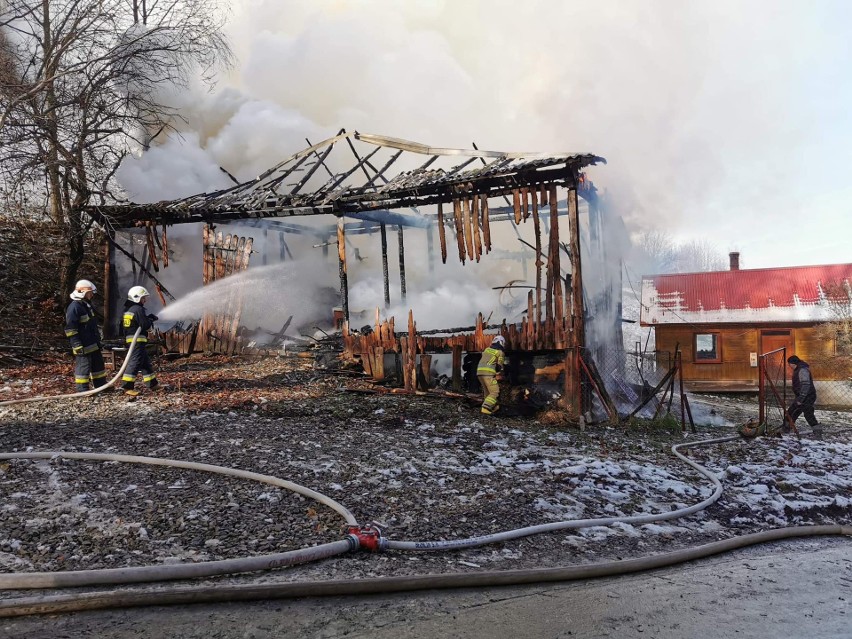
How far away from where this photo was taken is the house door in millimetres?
22016

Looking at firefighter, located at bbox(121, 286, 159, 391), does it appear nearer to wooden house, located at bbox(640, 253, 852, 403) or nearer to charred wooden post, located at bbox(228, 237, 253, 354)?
charred wooden post, located at bbox(228, 237, 253, 354)

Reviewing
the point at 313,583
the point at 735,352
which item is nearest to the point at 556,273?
the point at 313,583

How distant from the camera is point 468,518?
521 centimetres

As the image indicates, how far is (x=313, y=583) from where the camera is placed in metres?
3.53

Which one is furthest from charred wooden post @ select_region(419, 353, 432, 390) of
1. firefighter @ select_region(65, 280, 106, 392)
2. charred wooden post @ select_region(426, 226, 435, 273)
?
charred wooden post @ select_region(426, 226, 435, 273)

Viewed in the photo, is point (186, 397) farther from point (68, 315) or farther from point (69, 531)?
point (69, 531)

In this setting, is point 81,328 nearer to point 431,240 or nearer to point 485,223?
point 485,223

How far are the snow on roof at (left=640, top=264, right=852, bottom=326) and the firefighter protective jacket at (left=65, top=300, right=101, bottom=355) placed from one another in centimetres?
1866

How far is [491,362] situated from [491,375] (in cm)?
21

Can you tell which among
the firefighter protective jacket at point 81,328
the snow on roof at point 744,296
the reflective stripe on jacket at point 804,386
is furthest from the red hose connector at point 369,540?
the snow on roof at point 744,296

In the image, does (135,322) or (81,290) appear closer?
(81,290)

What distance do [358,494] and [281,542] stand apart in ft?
4.03

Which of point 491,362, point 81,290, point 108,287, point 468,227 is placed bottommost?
point 491,362

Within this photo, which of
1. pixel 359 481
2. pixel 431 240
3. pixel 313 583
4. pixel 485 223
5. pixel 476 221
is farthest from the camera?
pixel 431 240
